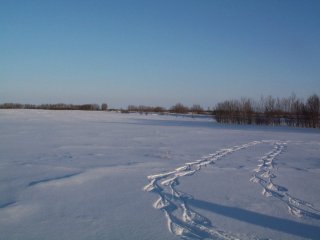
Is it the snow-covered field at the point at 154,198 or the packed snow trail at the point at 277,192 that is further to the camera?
the packed snow trail at the point at 277,192

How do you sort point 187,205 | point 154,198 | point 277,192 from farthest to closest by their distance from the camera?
point 277,192, point 154,198, point 187,205

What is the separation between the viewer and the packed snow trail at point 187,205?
3.27 metres

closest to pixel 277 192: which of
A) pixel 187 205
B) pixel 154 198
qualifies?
pixel 187 205

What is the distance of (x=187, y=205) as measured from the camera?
4.15m

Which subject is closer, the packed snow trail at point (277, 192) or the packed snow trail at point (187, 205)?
the packed snow trail at point (187, 205)

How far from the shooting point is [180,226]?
341 centimetres

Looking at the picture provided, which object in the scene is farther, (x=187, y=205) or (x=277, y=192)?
(x=277, y=192)

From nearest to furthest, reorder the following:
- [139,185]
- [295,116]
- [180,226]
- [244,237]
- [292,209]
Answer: [244,237], [180,226], [292,209], [139,185], [295,116]

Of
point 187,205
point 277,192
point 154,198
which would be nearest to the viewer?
point 187,205

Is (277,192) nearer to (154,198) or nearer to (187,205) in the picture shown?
(187,205)

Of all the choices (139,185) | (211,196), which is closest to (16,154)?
(139,185)

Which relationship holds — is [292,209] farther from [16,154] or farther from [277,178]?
[16,154]

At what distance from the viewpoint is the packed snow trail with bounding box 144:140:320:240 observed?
3271 millimetres

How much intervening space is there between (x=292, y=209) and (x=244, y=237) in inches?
53.0
